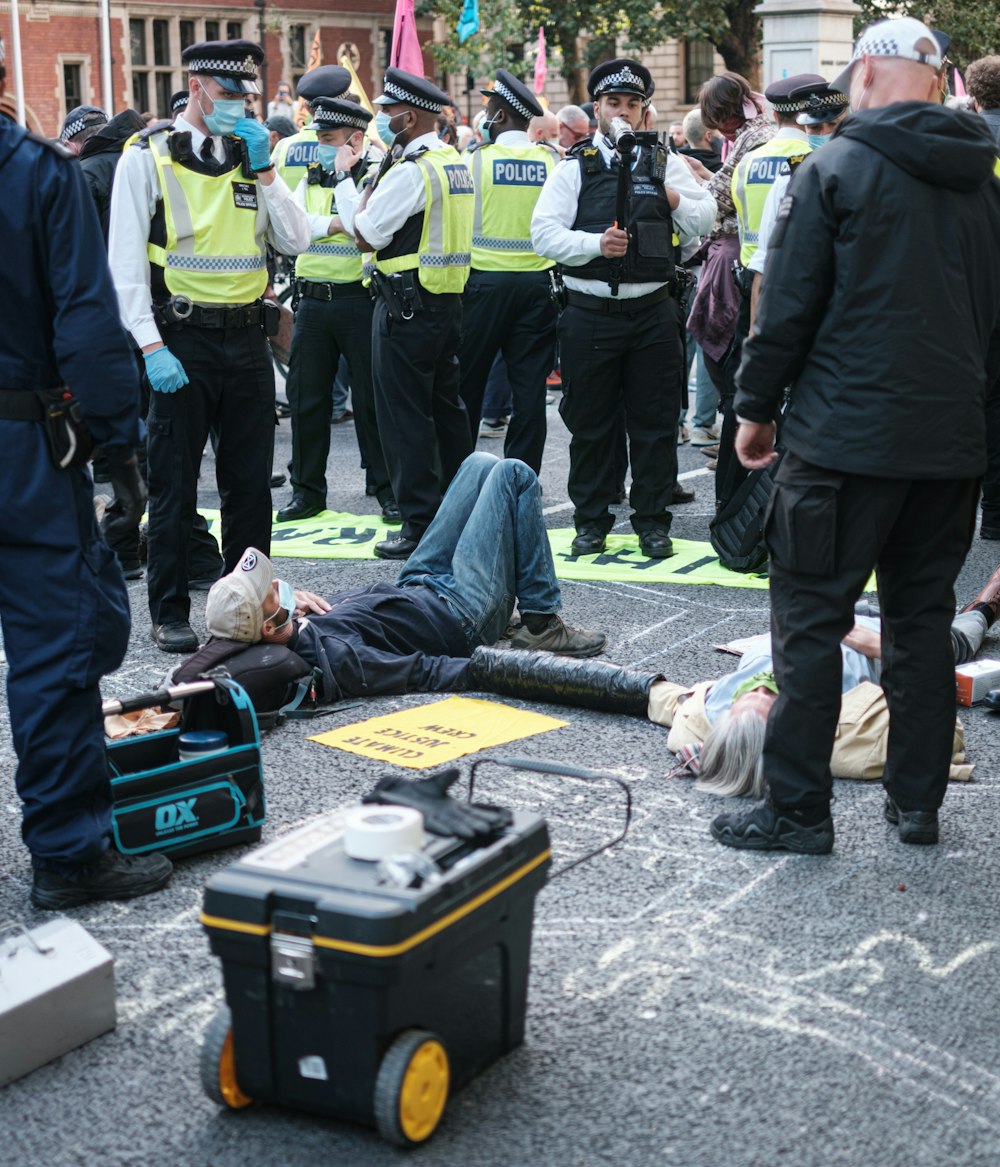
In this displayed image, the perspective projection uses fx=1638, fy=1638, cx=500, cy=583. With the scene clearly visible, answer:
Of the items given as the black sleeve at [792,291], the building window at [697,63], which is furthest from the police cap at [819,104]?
the building window at [697,63]

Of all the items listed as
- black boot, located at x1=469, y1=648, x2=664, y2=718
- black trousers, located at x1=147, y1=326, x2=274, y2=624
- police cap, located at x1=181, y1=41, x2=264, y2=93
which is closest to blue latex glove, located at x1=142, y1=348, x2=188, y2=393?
black trousers, located at x1=147, y1=326, x2=274, y2=624

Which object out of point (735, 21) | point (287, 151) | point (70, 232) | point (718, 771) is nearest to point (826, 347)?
point (718, 771)

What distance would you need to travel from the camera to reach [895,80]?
416 centimetres

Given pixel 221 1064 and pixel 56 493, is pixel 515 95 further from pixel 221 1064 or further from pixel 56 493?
pixel 221 1064

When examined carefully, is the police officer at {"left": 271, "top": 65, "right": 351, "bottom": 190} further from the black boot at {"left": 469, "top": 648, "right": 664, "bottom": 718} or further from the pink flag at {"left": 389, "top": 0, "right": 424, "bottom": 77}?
the black boot at {"left": 469, "top": 648, "right": 664, "bottom": 718}

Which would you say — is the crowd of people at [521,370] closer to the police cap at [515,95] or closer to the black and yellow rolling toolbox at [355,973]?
the police cap at [515,95]

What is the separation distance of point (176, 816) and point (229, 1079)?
4.26 ft

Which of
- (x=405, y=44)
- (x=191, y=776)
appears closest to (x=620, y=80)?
(x=405, y=44)

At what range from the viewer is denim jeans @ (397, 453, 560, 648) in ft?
20.5

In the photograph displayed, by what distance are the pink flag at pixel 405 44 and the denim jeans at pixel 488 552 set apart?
508cm

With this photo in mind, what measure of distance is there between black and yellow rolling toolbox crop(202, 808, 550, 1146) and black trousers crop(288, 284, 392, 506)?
6091 mm

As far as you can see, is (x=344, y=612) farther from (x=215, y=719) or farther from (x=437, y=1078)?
(x=437, y=1078)

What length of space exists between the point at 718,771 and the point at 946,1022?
152 cm

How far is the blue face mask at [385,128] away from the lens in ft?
26.3
